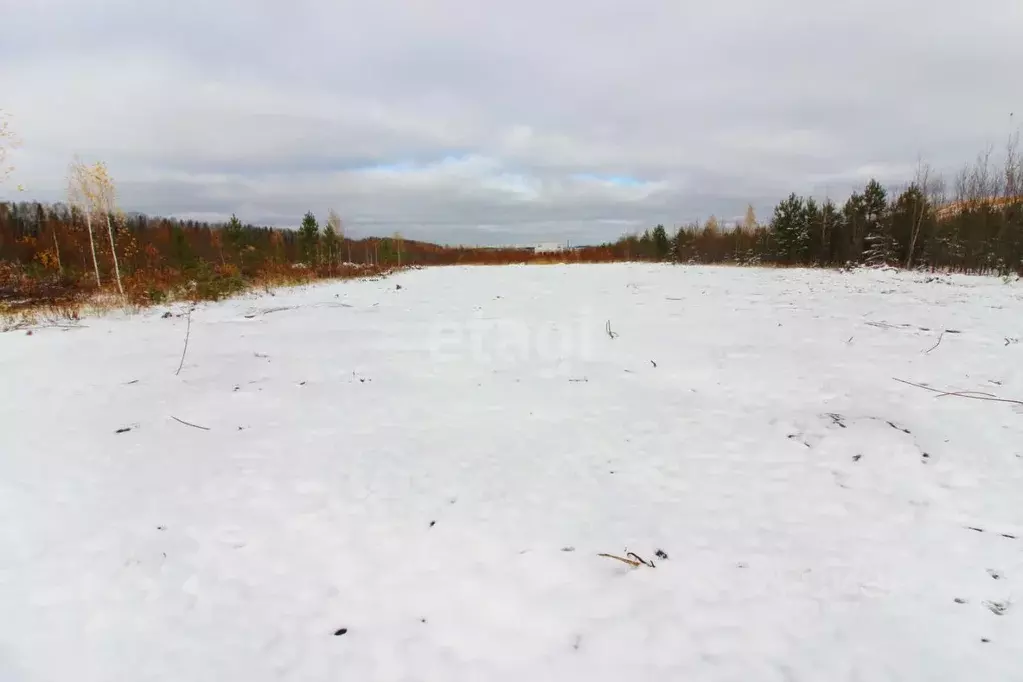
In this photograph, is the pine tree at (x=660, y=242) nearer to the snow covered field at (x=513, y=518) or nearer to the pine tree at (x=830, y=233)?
the pine tree at (x=830, y=233)

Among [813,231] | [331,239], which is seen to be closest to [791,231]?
[813,231]

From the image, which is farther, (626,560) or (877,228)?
(877,228)

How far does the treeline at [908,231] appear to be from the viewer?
2366 centimetres

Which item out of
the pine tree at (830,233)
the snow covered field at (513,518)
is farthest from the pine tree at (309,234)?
the pine tree at (830,233)

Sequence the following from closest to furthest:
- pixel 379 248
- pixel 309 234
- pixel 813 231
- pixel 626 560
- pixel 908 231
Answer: pixel 626 560, pixel 908 231, pixel 813 231, pixel 309 234, pixel 379 248

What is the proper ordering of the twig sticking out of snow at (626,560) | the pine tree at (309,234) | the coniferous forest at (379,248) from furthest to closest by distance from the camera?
the pine tree at (309,234), the coniferous forest at (379,248), the twig sticking out of snow at (626,560)

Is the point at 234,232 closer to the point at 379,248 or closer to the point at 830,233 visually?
the point at 379,248

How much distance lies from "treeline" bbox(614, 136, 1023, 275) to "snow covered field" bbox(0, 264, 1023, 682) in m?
24.8

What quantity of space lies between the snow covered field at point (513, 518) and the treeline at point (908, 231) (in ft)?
81.5

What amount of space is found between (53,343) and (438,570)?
7.53 meters

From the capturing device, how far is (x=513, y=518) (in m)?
2.78

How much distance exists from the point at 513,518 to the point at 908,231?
128 ft

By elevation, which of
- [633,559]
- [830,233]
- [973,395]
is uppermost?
[830,233]

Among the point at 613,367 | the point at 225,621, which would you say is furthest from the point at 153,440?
the point at 613,367
